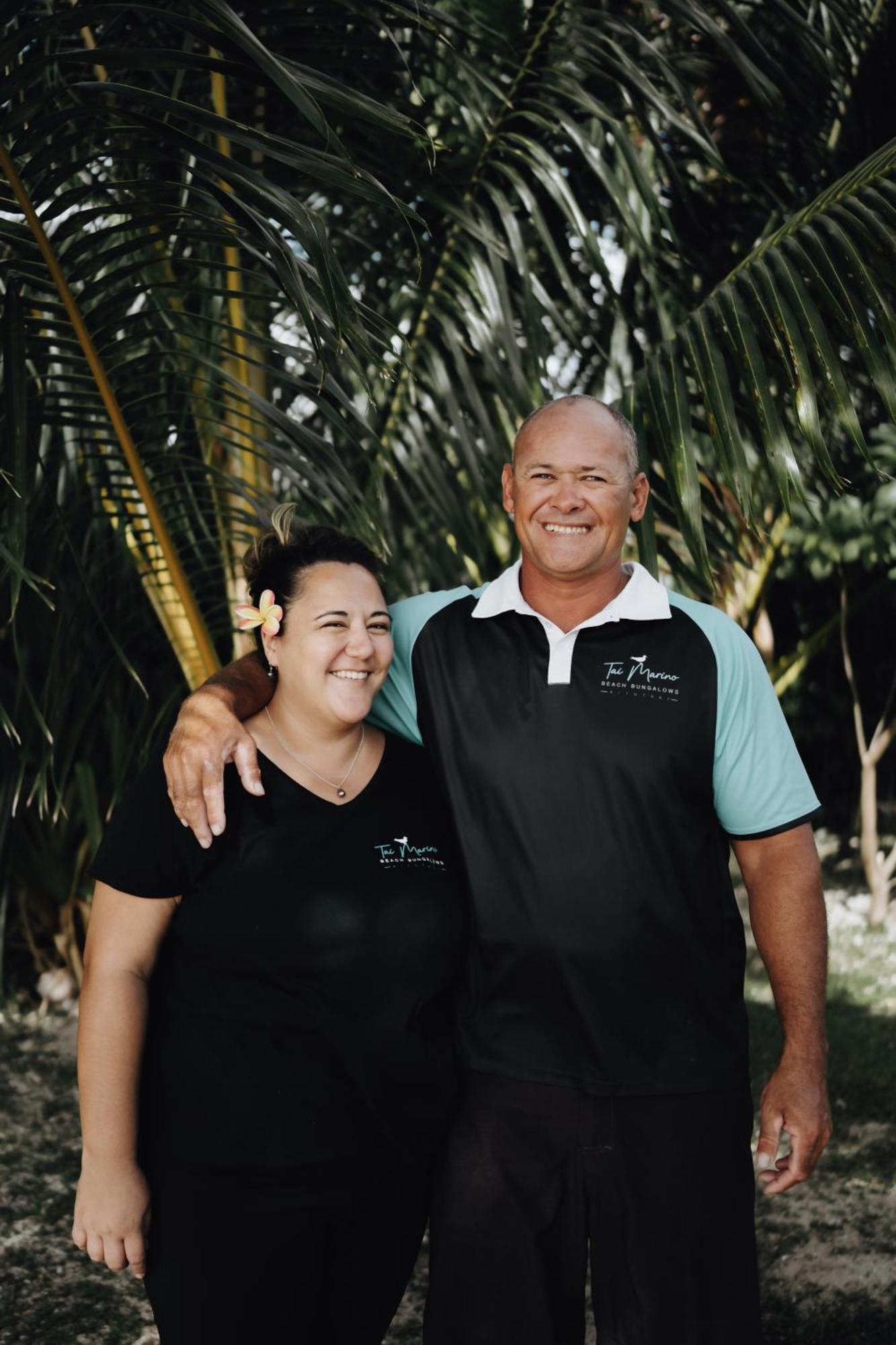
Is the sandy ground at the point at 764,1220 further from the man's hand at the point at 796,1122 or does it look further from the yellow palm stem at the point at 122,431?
the yellow palm stem at the point at 122,431

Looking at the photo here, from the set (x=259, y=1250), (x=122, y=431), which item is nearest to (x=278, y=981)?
(x=259, y=1250)

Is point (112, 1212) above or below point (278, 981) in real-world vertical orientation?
below

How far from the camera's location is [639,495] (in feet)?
7.38

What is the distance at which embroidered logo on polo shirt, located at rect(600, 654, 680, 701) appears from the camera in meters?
2.04

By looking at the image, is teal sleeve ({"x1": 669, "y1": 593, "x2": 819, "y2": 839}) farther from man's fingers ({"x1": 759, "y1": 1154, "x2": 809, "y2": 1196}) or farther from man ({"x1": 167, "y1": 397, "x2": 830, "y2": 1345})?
man's fingers ({"x1": 759, "y1": 1154, "x2": 809, "y2": 1196})

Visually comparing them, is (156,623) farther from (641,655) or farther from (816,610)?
(816,610)

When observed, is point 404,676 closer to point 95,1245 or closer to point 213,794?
point 213,794

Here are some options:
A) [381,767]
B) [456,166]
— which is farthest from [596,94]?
[381,767]

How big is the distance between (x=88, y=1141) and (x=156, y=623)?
251cm

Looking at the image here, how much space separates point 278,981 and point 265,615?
1.96 feet

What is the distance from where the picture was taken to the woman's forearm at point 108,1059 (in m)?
1.85

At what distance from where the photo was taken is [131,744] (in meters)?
4.16

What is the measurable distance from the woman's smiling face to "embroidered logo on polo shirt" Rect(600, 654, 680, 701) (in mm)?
377

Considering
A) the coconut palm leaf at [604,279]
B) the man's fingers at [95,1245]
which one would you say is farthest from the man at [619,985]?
the coconut palm leaf at [604,279]
